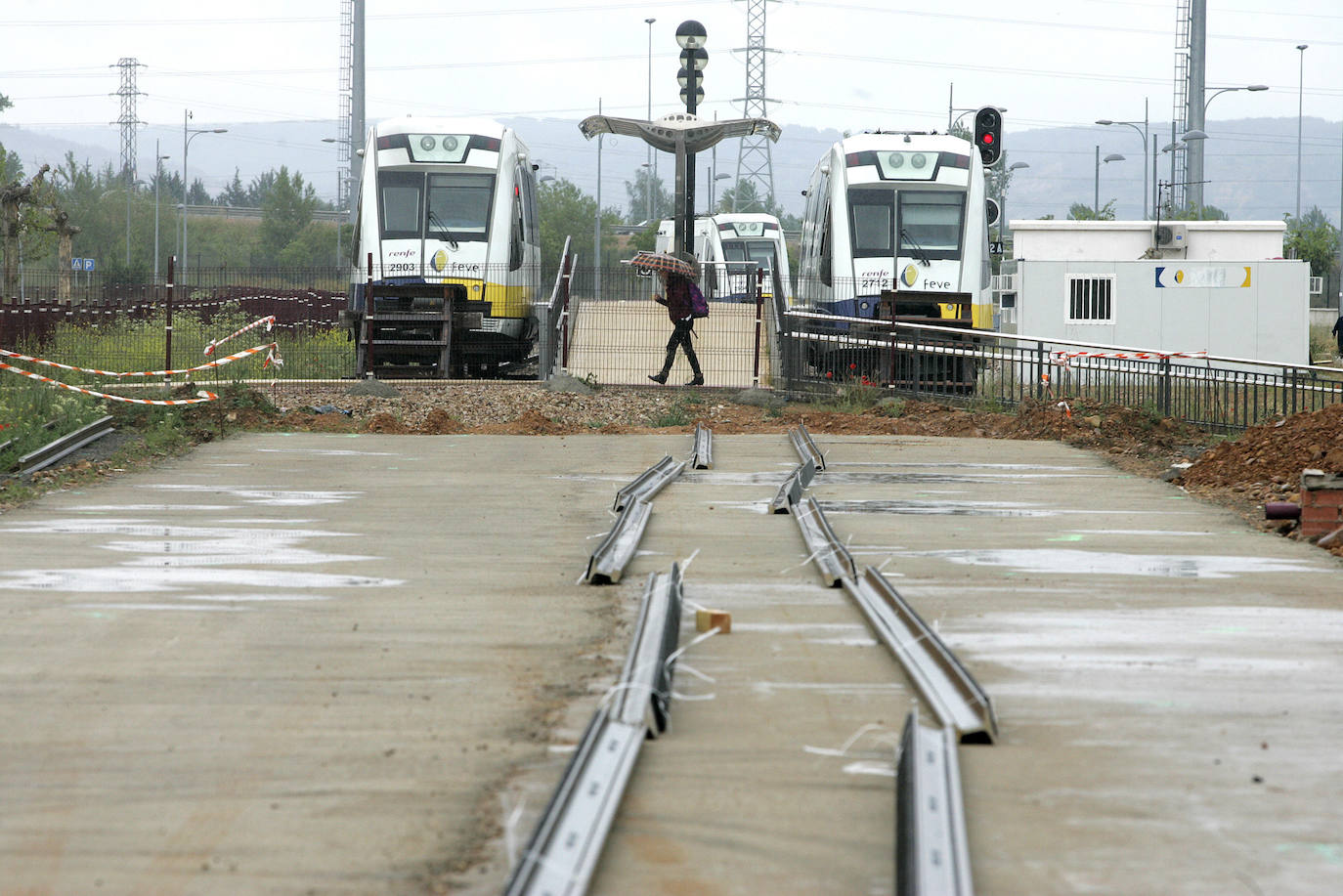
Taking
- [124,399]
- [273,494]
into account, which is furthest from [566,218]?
[273,494]

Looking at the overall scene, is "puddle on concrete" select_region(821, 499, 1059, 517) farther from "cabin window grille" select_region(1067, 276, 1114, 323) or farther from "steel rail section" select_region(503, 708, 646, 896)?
"cabin window grille" select_region(1067, 276, 1114, 323)

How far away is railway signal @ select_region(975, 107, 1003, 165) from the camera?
2356 cm

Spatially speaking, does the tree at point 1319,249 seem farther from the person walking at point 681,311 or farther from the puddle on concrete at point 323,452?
the puddle on concrete at point 323,452

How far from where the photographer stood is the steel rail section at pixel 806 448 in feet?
45.7

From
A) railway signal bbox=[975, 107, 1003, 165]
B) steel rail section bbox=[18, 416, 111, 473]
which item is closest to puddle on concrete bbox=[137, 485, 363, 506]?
steel rail section bbox=[18, 416, 111, 473]

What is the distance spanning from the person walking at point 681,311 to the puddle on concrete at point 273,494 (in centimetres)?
996

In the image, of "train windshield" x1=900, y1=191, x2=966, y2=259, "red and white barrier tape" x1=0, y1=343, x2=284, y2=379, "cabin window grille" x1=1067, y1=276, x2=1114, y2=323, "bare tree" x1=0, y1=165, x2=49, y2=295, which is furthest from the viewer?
"bare tree" x1=0, y1=165, x2=49, y2=295

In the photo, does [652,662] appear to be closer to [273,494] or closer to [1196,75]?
[273,494]

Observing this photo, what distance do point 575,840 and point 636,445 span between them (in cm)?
1224

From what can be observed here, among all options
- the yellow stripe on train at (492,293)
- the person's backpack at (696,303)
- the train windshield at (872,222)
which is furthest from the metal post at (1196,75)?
the yellow stripe on train at (492,293)

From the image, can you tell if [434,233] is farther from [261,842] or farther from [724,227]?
[261,842]

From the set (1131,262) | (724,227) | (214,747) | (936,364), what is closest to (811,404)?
(936,364)

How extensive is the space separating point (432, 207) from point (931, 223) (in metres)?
7.84

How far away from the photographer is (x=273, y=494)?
11523 mm
